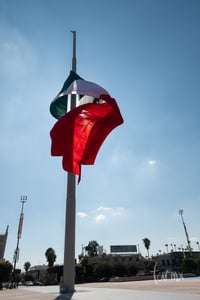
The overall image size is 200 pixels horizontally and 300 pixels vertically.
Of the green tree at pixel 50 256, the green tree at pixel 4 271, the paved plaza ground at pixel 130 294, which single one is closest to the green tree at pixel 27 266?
the green tree at pixel 50 256

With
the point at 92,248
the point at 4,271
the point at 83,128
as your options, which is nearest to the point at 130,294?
the point at 83,128

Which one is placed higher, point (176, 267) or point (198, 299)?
point (176, 267)

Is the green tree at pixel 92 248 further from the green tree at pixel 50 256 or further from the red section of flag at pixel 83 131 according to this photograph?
the red section of flag at pixel 83 131

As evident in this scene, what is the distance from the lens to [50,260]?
90875 millimetres

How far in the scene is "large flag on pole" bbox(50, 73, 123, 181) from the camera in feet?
42.2

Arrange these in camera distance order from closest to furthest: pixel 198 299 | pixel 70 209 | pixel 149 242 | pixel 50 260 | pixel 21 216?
pixel 198 299, pixel 70 209, pixel 21 216, pixel 50 260, pixel 149 242

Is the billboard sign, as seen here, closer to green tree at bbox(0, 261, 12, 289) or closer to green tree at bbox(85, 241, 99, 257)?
green tree at bbox(85, 241, 99, 257)

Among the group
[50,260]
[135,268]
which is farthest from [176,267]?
[50,260]

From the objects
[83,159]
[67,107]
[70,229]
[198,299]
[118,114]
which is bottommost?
[198,299]

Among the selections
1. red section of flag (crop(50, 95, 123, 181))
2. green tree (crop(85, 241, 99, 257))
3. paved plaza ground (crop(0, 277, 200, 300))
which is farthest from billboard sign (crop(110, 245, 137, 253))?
red section of flag (crop(50, 95, 123, 181))

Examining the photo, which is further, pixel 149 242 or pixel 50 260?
pixel 149 242

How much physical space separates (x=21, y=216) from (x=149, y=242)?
75368 millimetres

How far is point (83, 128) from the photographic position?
13.9 metres

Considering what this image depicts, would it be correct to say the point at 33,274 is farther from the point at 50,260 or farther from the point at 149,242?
the point at 149,242
